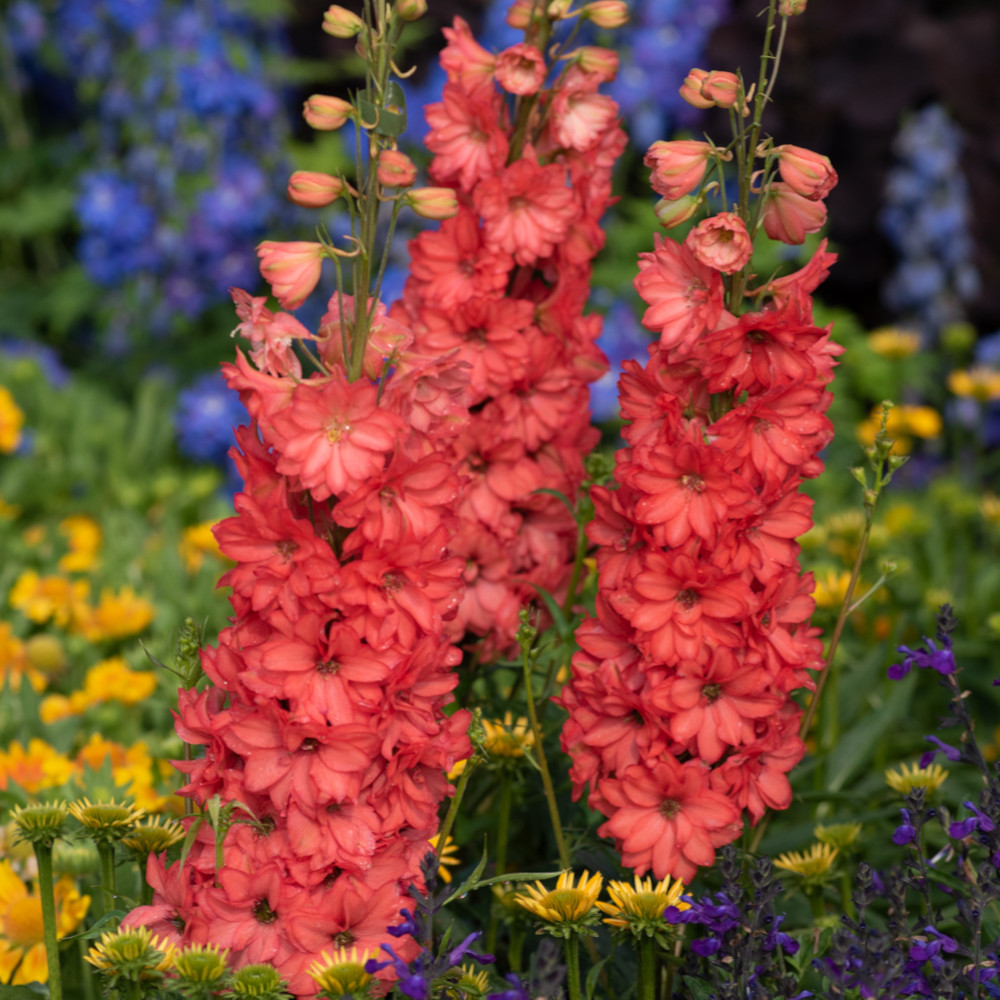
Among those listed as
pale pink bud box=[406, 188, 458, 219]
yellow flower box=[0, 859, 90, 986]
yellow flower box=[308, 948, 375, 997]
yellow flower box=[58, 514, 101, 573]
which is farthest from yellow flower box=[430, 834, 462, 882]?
yellow flower box=[58, 514, 101, 573]

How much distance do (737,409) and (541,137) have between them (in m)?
0.67

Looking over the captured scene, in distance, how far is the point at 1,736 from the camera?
234 cm

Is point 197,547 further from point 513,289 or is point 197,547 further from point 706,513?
point 706,513

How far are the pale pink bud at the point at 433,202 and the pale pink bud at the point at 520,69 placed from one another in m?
0.35

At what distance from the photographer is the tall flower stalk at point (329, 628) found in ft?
4.28

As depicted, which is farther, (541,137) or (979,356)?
(979,356)

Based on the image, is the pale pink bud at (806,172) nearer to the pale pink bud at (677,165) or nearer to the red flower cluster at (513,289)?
the pale pink bud at (677,165)

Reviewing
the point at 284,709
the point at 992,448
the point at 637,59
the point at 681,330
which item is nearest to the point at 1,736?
the point at 284,709

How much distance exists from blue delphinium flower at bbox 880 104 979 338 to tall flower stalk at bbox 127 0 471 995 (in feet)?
12.4

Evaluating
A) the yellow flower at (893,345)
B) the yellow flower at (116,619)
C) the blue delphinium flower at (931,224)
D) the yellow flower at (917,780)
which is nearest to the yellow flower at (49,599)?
the yellow flower at (116,619)

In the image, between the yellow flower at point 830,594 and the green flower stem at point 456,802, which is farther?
the yellow flower at point 830,594

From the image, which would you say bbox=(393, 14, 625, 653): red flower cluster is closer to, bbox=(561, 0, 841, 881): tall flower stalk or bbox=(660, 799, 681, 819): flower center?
bbox=(561, 0, 841, 881): tall flower stalk

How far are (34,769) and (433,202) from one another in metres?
1.28

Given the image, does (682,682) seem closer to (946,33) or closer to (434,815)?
(434,815)
